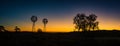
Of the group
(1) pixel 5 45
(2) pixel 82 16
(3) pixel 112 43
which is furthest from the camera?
(2) pixel 82 16

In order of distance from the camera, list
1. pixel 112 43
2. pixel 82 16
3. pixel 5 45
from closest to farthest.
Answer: pixel 5 45 < pixel 112 43 < pixel 82 16

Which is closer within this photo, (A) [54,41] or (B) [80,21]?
(A) [54,41]

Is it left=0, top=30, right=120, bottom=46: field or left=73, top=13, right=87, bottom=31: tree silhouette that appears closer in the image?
left=0, top=30, right=120, bottom=46: field

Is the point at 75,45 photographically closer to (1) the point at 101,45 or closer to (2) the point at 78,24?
(1) the point at 101,45

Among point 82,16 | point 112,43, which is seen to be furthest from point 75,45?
point 82,16

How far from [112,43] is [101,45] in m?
2.99

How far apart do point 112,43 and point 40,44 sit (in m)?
12.5

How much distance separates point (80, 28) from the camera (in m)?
109

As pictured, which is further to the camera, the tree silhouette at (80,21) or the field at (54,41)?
the tree silhouette at (80,21)

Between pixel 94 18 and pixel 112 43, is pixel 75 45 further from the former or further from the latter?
pixel 94 18

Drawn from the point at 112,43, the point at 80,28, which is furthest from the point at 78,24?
the point at 112,43

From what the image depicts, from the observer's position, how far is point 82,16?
106500mm

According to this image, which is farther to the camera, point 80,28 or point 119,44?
point 80,28

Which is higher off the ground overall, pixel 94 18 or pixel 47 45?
pixel 94 18
